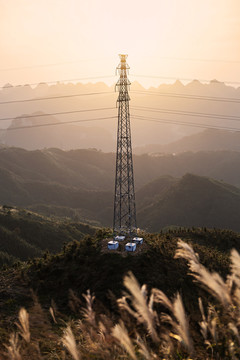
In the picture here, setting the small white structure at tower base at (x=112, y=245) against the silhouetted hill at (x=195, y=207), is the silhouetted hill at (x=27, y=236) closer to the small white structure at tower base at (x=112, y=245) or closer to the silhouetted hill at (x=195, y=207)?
the small white structure at tower base at (x=112, y=245)

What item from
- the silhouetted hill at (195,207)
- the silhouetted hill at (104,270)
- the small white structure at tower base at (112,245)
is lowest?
the silhouetted hill at (195,207)

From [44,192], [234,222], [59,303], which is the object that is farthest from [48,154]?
[59,303]

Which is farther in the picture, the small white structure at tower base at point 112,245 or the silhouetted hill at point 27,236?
the silhouetted hill at point 27,236

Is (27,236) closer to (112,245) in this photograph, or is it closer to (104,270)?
(112,245)

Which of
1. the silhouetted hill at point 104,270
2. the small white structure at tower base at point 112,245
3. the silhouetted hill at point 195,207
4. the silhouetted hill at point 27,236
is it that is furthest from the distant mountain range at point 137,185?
the small white structure at tower base at point 112,245

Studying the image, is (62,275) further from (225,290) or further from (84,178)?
(84,178)

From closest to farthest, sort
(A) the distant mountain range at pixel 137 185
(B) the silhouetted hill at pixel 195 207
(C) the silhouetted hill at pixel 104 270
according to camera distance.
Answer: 1. (C) the silhouetted hill at pixel 104 270
2. (B) the silhouetted hill at pixel 195 207
3. (A) the distant mountain range at pixel 137 185

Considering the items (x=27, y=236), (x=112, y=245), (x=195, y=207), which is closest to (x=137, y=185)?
(x=195, y=207)
